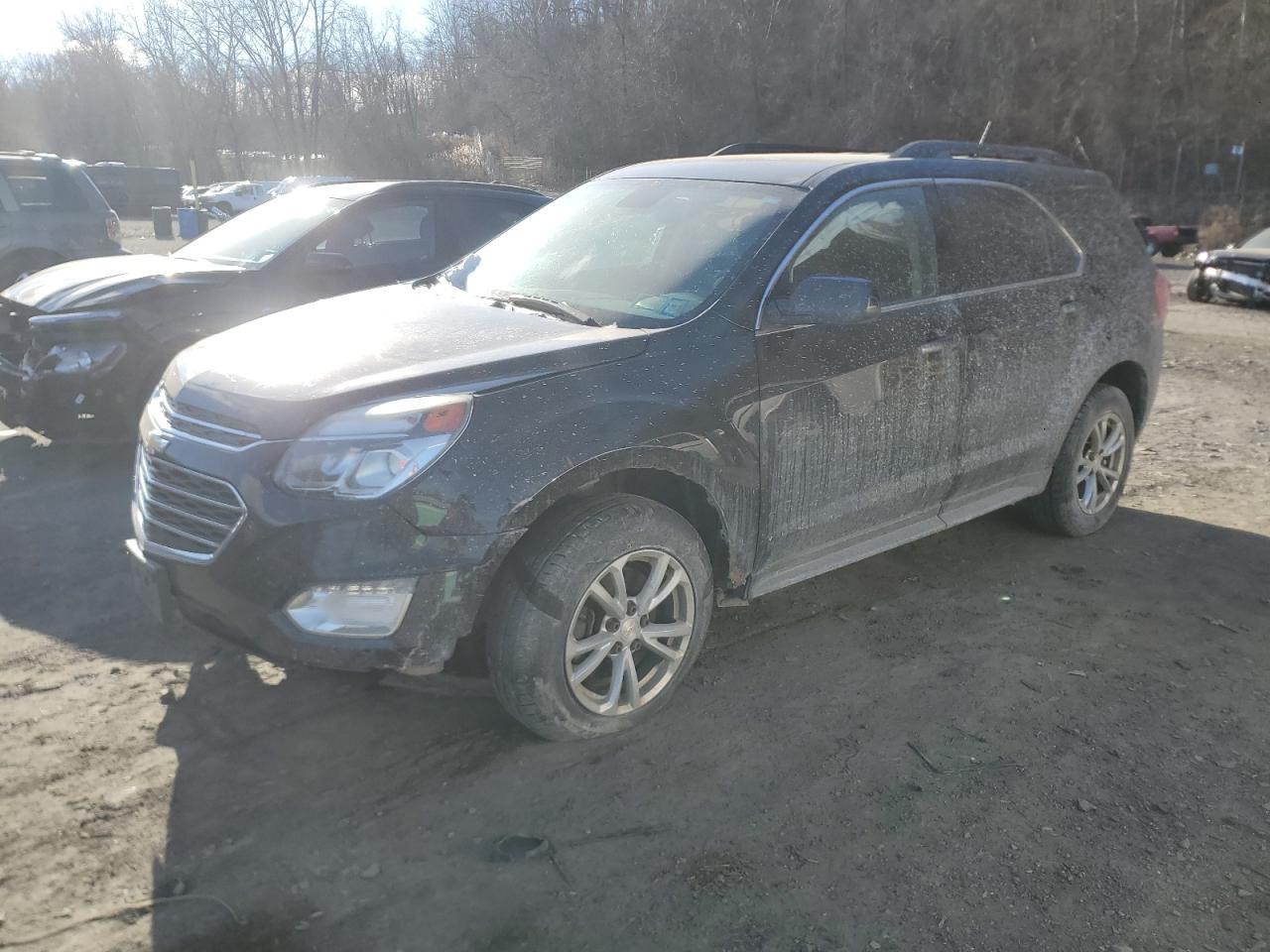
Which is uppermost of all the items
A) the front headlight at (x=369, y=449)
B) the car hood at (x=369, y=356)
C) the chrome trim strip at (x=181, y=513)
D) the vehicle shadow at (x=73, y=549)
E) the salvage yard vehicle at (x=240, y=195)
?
the salvage yard vehicle at (x=240, y=195)

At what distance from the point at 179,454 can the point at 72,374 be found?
3.29 m

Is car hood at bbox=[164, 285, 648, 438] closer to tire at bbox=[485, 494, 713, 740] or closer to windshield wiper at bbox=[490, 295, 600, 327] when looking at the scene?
windshield wiper at bbox=[490, 295, 600, 327]

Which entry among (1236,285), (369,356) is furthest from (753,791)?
(1236,285)

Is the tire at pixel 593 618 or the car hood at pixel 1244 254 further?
the car hood at pixel 1244 254

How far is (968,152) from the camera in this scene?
462 cm

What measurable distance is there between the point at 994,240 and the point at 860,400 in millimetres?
1224

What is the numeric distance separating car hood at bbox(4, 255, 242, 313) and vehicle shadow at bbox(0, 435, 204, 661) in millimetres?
871

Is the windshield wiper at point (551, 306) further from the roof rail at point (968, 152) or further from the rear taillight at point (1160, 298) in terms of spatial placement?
the rear taillight at point (1160, 298)

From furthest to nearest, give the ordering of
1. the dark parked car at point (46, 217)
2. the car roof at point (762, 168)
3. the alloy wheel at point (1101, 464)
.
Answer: the dark parked car at point (46, 217) → the alloy wheel at point (1101, 464) → the car roof at point (762, 168)

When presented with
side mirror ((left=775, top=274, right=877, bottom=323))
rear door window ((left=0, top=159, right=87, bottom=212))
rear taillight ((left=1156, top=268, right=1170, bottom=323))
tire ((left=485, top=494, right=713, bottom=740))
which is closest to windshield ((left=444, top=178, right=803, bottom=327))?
side mirror ((left=775, top=274, right=877, bottom=323))

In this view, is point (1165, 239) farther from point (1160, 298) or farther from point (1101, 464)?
point (1101, 464)

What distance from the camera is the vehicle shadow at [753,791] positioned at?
8.38ft

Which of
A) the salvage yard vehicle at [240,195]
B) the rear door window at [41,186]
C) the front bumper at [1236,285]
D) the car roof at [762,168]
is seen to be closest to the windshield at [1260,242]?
the front bumper at [1236,285]

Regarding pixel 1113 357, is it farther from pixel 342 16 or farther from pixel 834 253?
pixel 342 16
